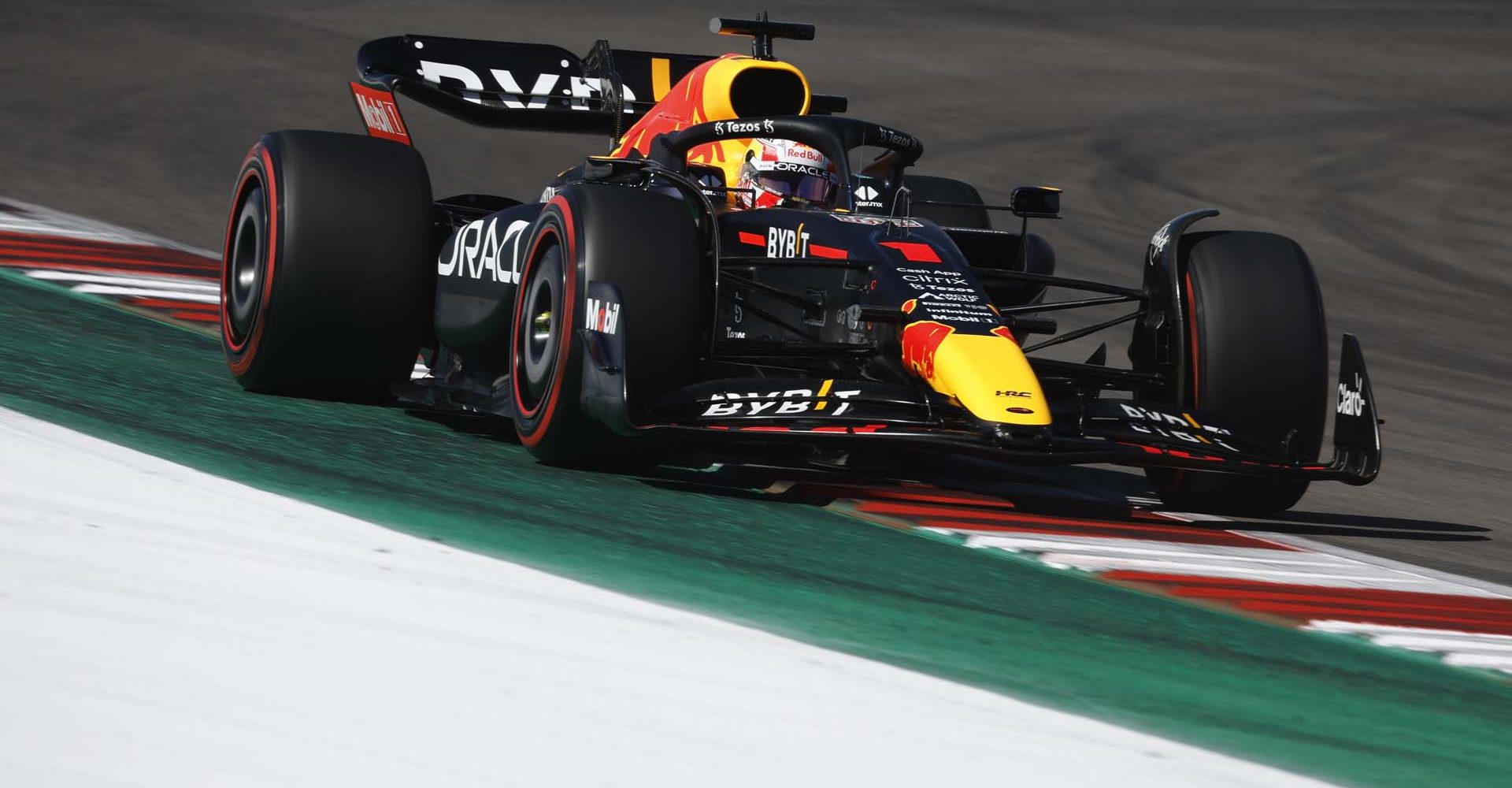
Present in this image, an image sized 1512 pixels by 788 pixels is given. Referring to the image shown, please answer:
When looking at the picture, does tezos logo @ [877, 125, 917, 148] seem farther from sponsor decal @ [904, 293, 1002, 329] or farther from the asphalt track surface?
the asphalt track surface

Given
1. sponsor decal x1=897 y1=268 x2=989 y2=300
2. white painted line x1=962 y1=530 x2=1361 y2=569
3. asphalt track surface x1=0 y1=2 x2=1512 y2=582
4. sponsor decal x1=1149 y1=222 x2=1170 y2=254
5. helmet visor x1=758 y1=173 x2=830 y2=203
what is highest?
helmet visor x1=758 y1=173 x2=830 y2=203

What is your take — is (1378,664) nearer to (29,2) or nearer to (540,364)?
(540,364)


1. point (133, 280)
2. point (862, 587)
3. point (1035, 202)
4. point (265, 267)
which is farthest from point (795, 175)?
point (133, 280)

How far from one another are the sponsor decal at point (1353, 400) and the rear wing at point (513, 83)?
3.65 metres

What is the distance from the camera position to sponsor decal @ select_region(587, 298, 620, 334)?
6.43 m

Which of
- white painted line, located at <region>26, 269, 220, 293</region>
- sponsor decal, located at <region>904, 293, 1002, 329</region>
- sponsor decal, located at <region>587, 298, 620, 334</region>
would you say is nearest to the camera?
sponsor decal, located at <region>587, 298, 620, 334</region>

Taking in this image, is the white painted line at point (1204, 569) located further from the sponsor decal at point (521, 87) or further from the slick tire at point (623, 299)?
the sponsor decal at point (521, 87)

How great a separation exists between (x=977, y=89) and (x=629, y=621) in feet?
68.1

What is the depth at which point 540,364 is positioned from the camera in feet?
22.9

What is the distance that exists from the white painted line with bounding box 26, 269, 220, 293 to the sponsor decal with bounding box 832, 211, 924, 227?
483 cm

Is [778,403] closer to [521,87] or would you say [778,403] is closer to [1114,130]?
[521,87]

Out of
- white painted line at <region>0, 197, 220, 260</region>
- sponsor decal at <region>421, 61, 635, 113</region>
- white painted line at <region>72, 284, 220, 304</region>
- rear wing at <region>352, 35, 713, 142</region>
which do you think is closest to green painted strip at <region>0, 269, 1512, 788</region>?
rear wing at <region>352, 35, 713, 142</region>

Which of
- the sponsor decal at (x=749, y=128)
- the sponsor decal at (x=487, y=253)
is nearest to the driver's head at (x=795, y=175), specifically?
the sponsor decal at (x=749, y=128)

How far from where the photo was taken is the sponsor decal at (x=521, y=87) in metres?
9.52
